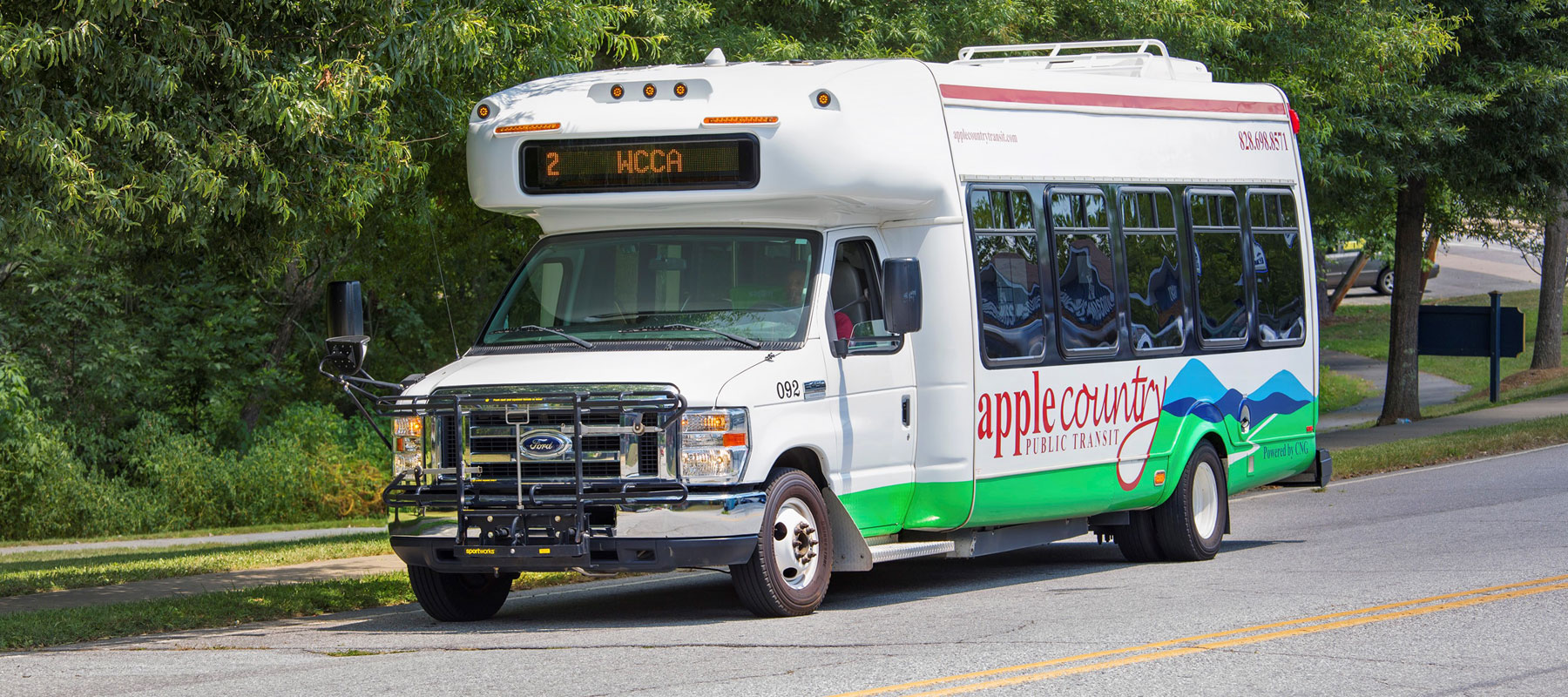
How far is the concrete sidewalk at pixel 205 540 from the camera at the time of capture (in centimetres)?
1973

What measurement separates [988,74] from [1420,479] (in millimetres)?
9138

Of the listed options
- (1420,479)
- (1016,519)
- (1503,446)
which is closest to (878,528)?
(1016,519)

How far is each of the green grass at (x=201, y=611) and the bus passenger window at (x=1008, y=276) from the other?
3850 mm

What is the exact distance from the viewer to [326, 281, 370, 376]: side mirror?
9.52 metres

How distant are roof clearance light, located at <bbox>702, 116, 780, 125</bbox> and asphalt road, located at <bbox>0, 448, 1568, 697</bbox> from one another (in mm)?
2715

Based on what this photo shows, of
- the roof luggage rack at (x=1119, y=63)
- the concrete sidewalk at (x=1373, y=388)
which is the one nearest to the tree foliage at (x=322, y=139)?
the roof luggage rack at (x=1119, y=63)

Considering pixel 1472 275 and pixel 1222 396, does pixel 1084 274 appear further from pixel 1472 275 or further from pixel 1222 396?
pixel 1472 275

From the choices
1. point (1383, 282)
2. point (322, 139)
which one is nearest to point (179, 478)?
point (322, 139)

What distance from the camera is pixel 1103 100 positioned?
12.2m

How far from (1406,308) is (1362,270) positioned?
2490 cm

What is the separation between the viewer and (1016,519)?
11.4 meters

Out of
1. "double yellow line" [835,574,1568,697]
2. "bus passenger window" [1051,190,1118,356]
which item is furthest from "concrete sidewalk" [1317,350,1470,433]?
"double yellow line" [835,574,1568,697]

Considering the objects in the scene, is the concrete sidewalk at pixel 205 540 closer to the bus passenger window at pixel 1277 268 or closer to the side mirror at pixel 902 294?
the bus passenger window at pixel 1277 268

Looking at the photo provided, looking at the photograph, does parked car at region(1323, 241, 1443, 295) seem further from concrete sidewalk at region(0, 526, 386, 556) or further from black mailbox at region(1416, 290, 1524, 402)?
concrete sidewalk at region(0, 526, 386, 556)
